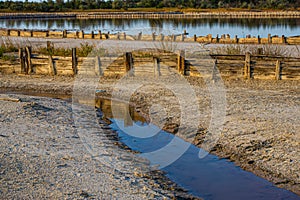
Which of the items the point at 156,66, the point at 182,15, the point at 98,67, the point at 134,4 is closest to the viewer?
the point at 156,66

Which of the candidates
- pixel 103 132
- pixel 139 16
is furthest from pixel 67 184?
pixel 139 16

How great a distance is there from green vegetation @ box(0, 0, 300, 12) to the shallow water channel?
276 feet

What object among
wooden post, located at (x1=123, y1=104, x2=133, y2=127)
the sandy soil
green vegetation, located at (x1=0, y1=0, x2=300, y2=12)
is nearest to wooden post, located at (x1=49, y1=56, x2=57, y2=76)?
wooden post, located at (x1=123, y1=104, x2=133, y2=127)

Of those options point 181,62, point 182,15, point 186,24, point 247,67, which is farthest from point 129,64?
point 182,15

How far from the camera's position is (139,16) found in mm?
87188

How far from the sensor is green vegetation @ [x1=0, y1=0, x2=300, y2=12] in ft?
315

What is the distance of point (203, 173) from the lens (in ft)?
33.5

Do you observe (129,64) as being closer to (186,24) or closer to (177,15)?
(186,24)

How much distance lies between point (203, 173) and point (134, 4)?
10734 cm

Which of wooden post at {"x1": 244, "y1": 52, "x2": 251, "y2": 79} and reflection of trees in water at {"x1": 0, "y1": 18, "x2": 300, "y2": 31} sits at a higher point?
reflection of trees in water at {"x1": 0, "y1": 18, "x2": 300, "y2": 31}

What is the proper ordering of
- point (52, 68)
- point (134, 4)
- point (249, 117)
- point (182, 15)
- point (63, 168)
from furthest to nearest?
1. point (134, 4)
2. point (182, 15)
3. point (52, 68)
4. point (249, 117)
5. point (63, 168)

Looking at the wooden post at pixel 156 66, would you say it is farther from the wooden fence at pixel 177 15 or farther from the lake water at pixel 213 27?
the wooden fence at pixel 177 15

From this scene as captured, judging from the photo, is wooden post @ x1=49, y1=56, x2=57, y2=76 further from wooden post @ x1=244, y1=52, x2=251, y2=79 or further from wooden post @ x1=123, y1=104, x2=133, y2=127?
wooden post @ x1=244, y1=52, x2=251, y2=79

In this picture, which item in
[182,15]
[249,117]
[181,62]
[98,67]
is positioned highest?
[182,15]
